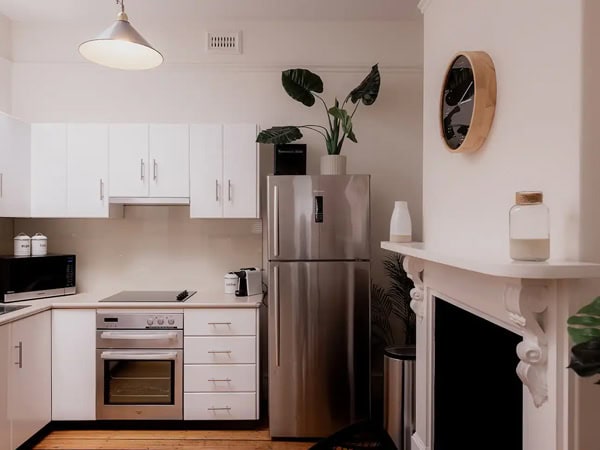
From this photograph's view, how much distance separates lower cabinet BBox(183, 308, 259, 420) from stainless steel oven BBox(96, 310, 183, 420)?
75 millimetres

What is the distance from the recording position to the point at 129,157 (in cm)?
338

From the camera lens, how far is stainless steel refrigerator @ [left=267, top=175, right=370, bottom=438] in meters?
3.04

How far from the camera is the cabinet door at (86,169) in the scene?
3.38 metres

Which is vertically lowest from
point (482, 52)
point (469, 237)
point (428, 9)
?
point (469, 237)

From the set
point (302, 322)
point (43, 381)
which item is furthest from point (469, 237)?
point (43, 381)

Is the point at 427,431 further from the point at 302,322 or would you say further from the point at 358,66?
the point at 358,66

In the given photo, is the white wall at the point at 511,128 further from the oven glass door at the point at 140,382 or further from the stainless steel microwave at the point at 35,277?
the stainless steel microwave at the point at 35,277

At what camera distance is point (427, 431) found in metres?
→ 2.31

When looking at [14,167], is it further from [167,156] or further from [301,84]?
[301,84]

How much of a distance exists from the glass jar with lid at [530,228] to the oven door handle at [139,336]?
248cm


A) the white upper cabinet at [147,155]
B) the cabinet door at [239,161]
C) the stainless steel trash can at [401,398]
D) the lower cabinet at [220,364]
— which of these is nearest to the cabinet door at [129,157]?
the white upper cabinet at [147,155]

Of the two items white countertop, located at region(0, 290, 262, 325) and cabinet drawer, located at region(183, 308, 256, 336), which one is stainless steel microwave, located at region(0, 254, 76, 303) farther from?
cabinet drawer, located at region(183, 308, 256, 336)

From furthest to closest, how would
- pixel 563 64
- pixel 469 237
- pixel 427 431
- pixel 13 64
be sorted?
pixel 13 64, pixel 427 431, pixel 469 237, pixel 563 64

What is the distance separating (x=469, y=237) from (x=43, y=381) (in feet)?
9.48
